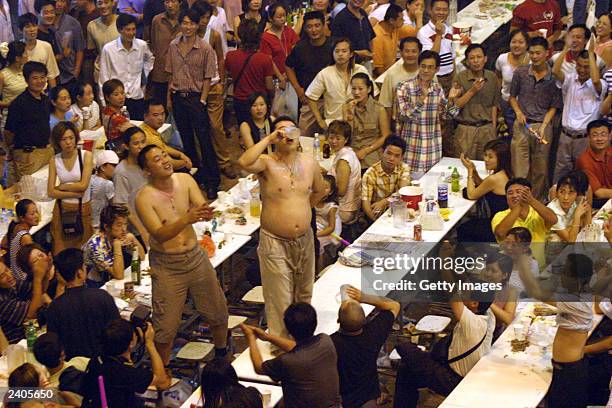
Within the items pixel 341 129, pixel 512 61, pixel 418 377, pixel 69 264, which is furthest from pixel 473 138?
pixel 69 264

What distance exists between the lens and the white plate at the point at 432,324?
989 centimetres

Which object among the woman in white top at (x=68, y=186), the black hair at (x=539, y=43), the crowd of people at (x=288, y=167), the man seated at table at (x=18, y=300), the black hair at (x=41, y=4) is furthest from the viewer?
the black hair at (x=41, y=4)

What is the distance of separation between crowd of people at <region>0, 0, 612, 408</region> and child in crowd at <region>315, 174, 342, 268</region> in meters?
0.02

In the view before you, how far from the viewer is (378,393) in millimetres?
8648

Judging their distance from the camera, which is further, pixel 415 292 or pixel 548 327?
pixel 415 292

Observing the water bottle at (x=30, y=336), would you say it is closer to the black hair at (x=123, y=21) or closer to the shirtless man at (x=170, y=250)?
the shirtless man at (x=170, y=250)

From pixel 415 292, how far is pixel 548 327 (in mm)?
1824

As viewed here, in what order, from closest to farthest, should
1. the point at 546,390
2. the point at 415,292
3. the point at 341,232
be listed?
the point at 546,390, the point at 415,292, the point at 341,232

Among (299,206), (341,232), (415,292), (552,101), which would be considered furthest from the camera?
(552,101)

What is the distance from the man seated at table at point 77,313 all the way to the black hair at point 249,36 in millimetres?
4728

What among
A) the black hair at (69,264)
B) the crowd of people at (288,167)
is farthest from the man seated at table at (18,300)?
the black hair at (69,264)

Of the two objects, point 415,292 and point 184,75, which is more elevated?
point 184,75

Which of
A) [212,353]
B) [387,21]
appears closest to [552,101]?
[387,21]

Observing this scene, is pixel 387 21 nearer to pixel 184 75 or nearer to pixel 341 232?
pixel 184 75
